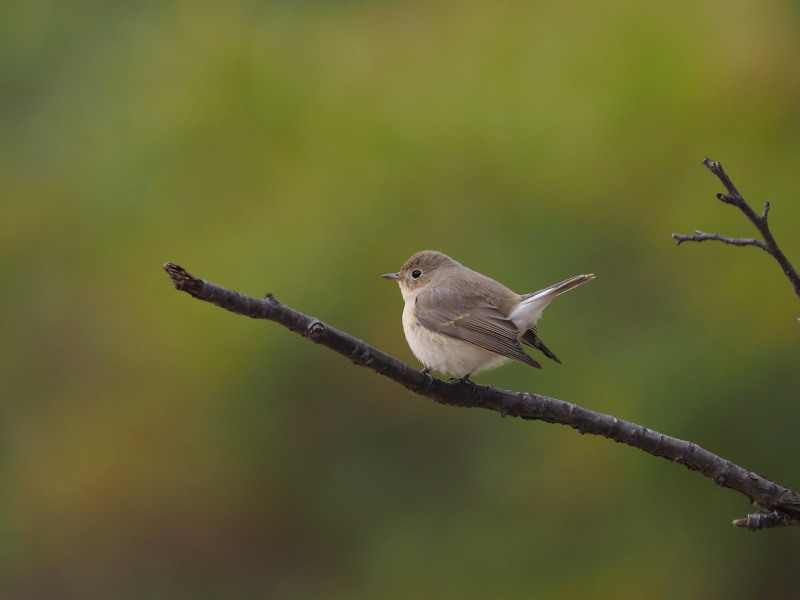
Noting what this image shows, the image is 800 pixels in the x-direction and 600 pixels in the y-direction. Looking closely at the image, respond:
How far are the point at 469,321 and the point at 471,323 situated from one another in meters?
0.02

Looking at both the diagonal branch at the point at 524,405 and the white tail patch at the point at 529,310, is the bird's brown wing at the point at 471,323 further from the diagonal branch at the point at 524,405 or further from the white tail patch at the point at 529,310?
the diagonal branch at the point at 524,405

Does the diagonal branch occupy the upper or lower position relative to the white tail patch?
lower

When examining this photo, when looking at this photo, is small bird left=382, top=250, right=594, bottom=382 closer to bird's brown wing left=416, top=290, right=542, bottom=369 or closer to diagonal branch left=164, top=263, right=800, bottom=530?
bird's brown wing left=416, top=290, right=542, bottom=369

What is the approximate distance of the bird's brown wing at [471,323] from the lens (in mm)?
2629

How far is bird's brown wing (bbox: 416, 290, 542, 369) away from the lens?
8.63ft

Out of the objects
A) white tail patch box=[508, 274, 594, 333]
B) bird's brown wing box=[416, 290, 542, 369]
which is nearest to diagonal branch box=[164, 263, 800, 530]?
bird's brown wing box=[416, 290, 542, 369]

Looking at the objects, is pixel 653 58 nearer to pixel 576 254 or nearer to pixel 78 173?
pixel 576 254

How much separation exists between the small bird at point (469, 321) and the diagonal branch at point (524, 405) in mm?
509

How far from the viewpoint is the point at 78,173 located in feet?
14.9

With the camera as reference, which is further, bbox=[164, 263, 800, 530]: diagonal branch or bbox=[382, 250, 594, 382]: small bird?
bbox=[382, 250, 594, 382]: small bird

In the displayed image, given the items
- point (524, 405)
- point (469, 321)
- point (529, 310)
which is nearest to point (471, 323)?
point (469, 321)

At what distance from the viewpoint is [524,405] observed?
6.52ft

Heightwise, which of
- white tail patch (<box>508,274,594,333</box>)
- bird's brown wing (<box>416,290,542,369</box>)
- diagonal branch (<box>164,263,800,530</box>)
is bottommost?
diagonal branch (<box>164,263,800,530</box>)

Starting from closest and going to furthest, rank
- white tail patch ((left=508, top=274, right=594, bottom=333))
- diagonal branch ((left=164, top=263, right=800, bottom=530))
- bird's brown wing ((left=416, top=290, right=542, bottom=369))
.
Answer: diagonal branch ((left=164, top=263, right=800, bottom=530)) < bird's brown wing ((left=416, top=290, right=542, bottom=369)) < white tail patch ((left=508, top=274, right=594, bottom=333))
